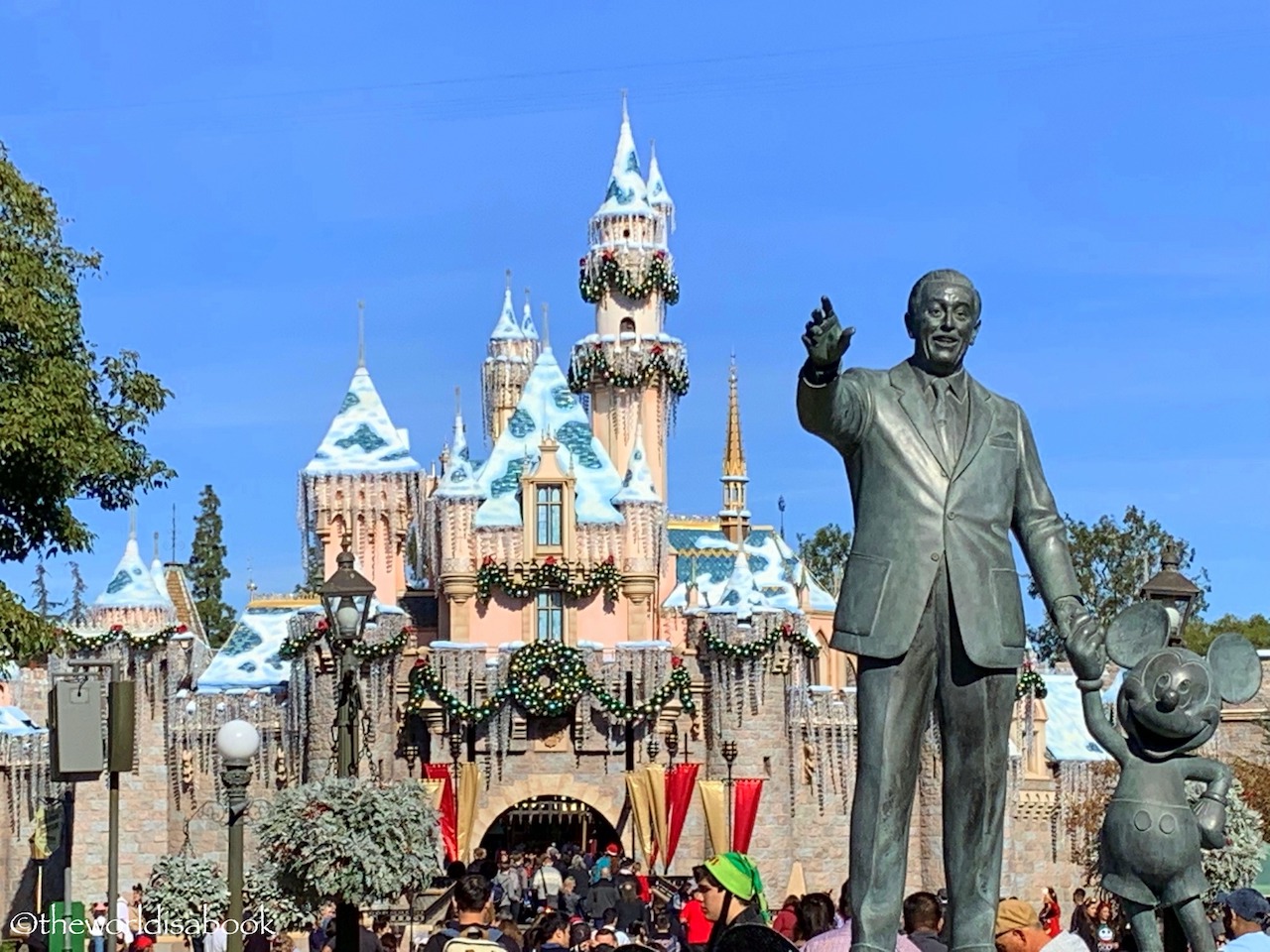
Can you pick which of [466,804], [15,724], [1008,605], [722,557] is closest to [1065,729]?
[722,557]

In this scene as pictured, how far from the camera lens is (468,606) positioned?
4869cm

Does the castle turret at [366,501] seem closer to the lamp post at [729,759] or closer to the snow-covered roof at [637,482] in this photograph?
the snow-covered roof at [637,482]

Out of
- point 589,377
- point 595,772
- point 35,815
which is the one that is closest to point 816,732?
point 595,772

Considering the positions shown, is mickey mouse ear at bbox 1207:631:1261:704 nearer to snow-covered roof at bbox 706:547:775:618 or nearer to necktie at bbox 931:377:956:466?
necktie at bbox 931:377:956:466

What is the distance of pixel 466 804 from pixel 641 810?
3.26 meters

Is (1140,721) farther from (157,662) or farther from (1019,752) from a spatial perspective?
(1019,752)

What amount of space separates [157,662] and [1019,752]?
18.4m

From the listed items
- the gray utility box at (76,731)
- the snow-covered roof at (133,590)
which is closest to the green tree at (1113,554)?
the snow-covered roof at (133,590)

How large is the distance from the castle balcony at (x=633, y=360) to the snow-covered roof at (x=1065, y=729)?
1079cm

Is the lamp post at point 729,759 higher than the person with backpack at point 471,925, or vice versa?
the lamp post at point 729,759

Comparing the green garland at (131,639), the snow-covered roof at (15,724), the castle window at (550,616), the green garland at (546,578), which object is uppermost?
the green garland at (546,578)

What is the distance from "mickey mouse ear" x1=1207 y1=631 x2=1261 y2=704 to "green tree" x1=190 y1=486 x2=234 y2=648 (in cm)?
7444

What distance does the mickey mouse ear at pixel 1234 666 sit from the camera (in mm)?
7844

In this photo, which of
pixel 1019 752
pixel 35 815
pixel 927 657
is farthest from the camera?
pixel 1019 752
